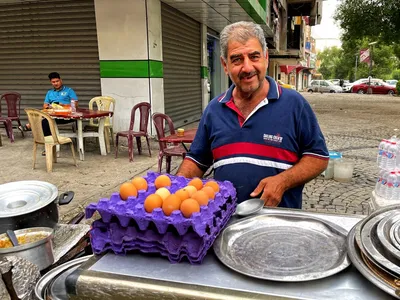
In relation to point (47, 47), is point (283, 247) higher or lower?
lower

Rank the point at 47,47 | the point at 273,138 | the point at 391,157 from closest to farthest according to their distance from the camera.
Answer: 1. the point at 273,138
2. the point at 391,157
3. the point at 47,47

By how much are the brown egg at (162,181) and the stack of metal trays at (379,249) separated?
67 cm

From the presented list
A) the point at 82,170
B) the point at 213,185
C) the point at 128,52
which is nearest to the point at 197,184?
the point at 213,185

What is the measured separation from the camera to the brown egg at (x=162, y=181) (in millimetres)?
1363

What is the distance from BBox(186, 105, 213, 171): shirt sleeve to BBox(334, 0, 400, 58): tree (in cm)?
1876

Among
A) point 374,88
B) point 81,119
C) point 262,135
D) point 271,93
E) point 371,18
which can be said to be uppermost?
point 371,18

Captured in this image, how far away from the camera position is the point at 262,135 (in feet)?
6.19

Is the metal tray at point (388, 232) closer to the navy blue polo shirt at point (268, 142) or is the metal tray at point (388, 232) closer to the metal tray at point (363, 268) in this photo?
the metal tray at point (363, 268)

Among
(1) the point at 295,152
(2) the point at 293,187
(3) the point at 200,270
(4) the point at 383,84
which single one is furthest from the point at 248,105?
(4) the point at 383,84

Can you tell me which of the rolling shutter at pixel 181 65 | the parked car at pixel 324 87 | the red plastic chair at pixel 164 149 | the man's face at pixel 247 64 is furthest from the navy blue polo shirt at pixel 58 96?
the parked car at pixel 324 87

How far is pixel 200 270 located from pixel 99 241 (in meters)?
0.35

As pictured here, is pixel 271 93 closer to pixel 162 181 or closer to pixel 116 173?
pixel 162 181

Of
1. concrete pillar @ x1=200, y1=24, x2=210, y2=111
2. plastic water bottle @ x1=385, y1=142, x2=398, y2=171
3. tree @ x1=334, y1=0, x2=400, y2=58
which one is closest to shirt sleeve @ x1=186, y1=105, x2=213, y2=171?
→ plastic water bottle @ x1=385, y1=142, x2=398, y2=171

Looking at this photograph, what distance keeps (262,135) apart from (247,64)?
39 centimetres
